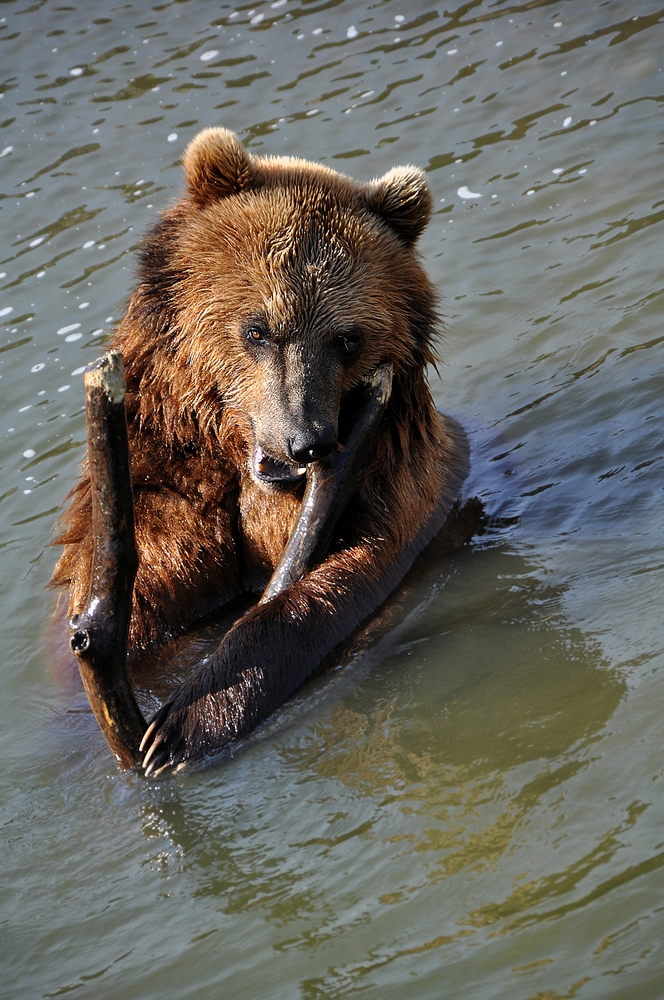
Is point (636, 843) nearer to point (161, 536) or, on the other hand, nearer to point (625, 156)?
point (161, 536)

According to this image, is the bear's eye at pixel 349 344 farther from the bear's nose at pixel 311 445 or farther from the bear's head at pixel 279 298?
the bear's nose at pixel 311 445

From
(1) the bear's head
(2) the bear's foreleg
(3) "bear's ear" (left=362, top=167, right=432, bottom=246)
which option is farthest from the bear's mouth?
(3) "bear's ear" (left=362, top=167, right=432, bottom=246)

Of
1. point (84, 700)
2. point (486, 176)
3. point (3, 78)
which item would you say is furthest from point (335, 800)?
point (3, 78)

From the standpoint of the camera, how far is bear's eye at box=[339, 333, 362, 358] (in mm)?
5082

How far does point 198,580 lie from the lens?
5414 millimetres

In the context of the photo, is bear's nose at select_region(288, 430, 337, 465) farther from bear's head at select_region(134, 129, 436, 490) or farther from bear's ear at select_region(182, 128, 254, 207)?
bear's ear at select_region(182, 128, 254, 207)

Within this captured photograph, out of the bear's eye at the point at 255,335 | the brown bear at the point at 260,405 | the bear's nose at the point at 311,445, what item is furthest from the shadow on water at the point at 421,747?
the bear's eye at the point at 255,335

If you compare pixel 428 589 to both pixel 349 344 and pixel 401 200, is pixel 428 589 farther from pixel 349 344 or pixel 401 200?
pixel 401 200

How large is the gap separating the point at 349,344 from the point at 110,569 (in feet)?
5.24

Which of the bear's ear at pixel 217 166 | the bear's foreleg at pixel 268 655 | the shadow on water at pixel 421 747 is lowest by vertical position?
the shadow on water at pixel 421 747

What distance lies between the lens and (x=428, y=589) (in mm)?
5660

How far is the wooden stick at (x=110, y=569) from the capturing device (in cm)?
377

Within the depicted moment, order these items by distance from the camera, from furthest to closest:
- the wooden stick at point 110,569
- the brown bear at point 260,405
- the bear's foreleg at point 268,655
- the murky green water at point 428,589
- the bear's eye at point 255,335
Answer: the bear's eye at point 255,335, the brown bear at point 260,405, the bear's foreleg at point 268,655, the wooden stick at point 110,569, the murky green water at point 428,589

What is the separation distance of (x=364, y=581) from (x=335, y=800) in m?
1.26
